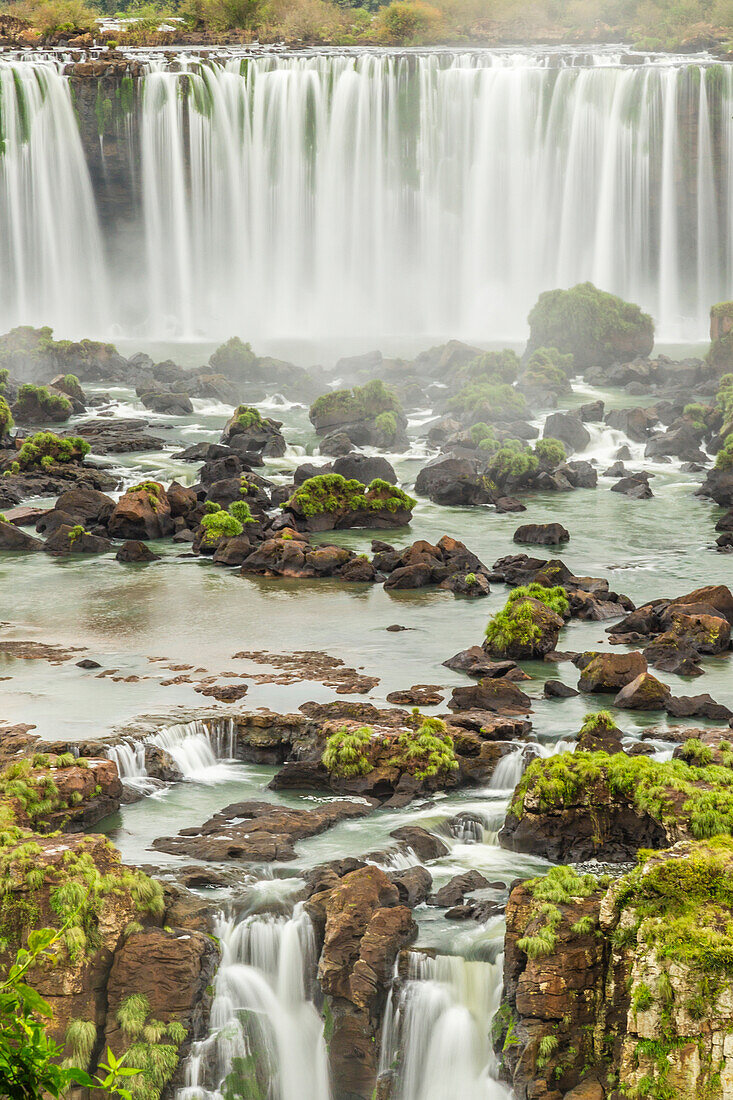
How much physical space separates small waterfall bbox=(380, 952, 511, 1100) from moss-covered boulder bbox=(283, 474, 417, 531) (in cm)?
1710

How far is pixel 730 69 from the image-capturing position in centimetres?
5122

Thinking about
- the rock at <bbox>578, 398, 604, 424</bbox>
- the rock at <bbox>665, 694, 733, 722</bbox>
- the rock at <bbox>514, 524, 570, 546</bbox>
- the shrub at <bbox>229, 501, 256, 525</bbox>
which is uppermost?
the rock at <bbox>665, 694, 733, 722</bbox>

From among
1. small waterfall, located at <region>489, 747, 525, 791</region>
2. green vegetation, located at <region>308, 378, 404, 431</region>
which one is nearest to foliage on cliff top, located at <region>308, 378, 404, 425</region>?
green vegetation, located at <region>308, 378, 404, 431</region>

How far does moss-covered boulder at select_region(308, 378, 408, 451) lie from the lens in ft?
115

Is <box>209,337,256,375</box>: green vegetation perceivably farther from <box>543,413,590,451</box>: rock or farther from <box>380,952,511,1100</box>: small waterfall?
<box>380,952,511,1100</box>: small waterfall

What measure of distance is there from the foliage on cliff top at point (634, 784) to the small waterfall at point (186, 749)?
4.00 m

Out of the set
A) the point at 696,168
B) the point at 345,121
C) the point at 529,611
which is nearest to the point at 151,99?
the point at 345,121

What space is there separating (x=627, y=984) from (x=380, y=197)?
5051 cm

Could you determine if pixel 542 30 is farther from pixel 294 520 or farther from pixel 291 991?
pixel 291 991

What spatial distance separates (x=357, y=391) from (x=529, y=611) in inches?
731

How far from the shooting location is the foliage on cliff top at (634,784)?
11.5 metres

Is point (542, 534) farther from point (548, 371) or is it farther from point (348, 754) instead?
point (548, 371)

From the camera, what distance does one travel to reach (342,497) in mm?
27469

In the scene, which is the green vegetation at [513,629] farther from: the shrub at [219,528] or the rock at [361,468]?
the rock at [361,468]
